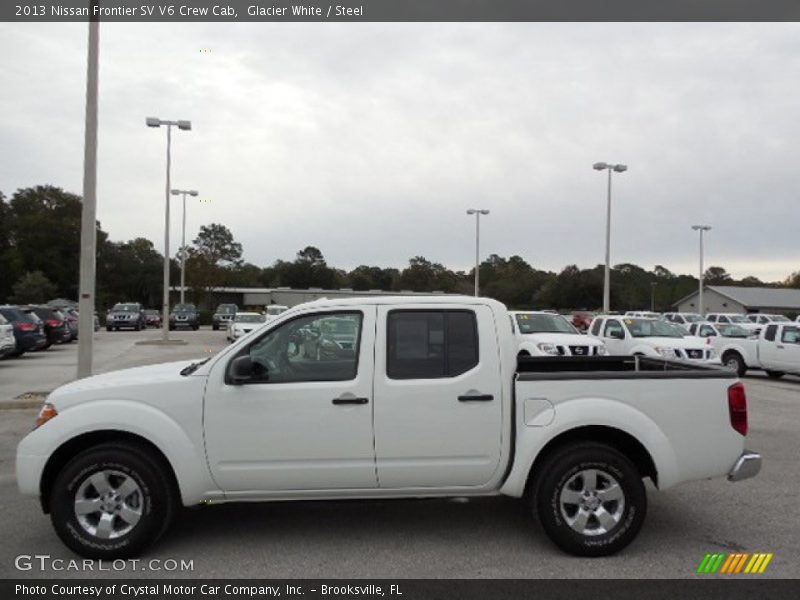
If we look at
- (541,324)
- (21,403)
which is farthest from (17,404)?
(541,324)

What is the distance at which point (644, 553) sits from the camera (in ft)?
16.3

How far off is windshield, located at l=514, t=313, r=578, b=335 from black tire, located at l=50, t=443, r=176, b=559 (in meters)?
12.7

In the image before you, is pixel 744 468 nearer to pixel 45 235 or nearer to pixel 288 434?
pixel 288 434

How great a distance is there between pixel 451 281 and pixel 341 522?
77.0m

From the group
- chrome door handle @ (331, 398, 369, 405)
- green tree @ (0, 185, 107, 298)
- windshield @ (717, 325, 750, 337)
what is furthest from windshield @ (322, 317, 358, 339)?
green tree @ (0, 185, 107, 298)

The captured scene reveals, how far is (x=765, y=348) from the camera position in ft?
61.7

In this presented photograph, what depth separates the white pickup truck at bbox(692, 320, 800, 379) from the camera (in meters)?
18.1

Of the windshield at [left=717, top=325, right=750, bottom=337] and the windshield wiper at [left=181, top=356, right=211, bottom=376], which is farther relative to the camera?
the windshield at [left=717, top=325, right=750, bottom=337]

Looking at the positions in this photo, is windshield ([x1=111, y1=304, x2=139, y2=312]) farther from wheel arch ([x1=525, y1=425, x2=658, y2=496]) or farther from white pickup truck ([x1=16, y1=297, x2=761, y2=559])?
wheel arch ([x1=525, y1=425, x2=658, y2=496])

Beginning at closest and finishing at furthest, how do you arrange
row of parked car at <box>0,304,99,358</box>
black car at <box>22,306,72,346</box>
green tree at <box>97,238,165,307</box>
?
row of parked car at <box>0,304,99,358</box> < black car at <box>22,306,72,346</box> < green tree at <box>97,238,165,307</box>

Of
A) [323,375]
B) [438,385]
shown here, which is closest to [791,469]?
[438,385]

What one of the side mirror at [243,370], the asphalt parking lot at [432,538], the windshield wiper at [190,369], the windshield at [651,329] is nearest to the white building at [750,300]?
the windshield at [651,329]

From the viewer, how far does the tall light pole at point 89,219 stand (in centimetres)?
1152
